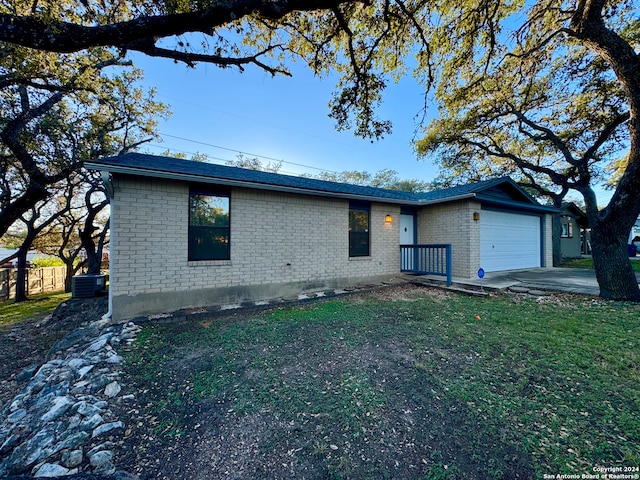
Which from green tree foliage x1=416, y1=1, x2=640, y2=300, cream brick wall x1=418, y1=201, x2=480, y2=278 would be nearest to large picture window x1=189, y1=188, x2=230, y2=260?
green tree foliage x1=416, y1=1, x2=640, y2=300

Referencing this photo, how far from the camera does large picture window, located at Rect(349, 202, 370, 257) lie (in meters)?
7.61

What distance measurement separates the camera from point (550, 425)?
6.60ft

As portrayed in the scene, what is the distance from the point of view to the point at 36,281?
13.9m

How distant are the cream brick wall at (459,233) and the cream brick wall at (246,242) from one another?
4.68ft

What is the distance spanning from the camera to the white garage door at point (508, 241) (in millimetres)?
8453

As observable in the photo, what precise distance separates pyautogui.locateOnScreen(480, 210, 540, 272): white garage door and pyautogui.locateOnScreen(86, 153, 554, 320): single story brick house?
0.12 ft

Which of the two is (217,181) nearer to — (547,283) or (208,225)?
(208,225)

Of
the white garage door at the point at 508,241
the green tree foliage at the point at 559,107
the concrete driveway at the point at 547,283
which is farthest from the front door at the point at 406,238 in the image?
the green tree foliage at the point at 559,107

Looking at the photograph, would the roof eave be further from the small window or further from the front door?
the small window

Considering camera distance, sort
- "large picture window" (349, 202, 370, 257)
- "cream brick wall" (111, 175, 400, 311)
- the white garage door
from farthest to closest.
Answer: the white garage door < "large picture window" (349, 202, 370, 257) < "cream brick wall" (111, 175, 400, 311)

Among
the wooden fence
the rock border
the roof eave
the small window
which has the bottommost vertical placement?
the wooden fence

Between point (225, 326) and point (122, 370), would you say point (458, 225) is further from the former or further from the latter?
point (122, 370)

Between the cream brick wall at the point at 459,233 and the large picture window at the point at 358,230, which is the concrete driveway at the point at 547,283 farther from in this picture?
the large picture window at the point at 358,230

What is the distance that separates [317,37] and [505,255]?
9.18 metres
